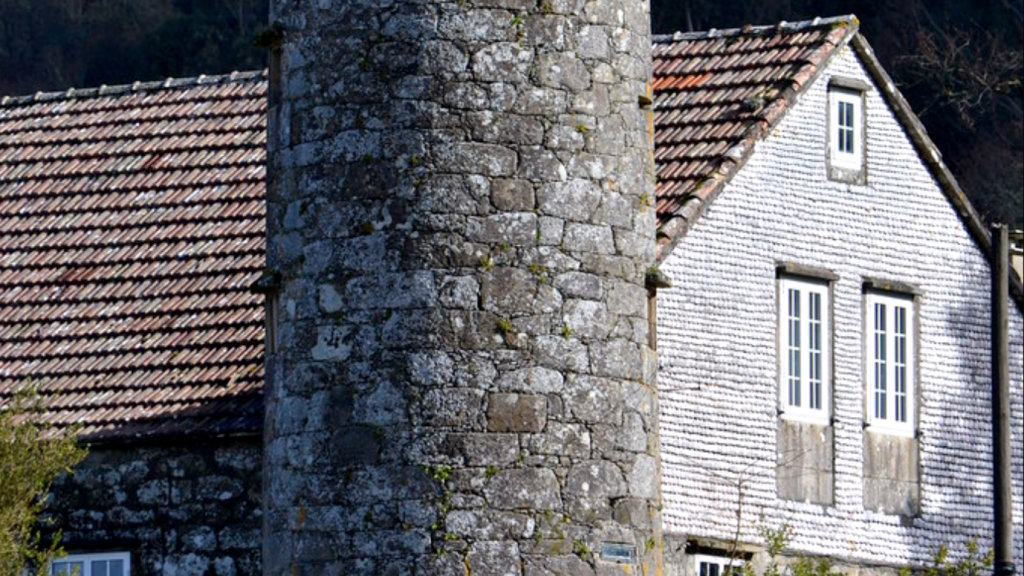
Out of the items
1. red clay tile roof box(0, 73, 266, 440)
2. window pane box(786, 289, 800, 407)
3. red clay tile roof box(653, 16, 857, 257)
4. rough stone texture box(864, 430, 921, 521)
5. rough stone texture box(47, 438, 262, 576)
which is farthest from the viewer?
rough stone texture box(864, 430, 921, 521)

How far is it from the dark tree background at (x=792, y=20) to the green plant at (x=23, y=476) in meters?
24.6

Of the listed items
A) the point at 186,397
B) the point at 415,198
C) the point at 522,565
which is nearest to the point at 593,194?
the point at 415,198

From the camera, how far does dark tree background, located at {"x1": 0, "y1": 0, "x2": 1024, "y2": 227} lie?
4809 cm

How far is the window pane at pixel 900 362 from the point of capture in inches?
1008

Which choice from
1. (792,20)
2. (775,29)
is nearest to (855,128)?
(775,29)

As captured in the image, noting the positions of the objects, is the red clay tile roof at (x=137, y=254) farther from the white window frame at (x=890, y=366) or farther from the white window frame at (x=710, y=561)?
the white window frame at (x=890, y=366)

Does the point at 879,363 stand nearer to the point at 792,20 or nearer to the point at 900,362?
the point at 900,362

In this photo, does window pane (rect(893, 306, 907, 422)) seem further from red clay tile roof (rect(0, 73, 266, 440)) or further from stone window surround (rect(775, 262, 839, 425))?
red clay tile roof (rect(0, 73, 266, 440))

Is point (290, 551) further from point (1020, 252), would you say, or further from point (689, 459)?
point (1020, 252)

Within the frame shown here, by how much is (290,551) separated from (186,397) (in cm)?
524

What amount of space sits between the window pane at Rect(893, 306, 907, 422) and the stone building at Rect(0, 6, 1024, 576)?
2 cm

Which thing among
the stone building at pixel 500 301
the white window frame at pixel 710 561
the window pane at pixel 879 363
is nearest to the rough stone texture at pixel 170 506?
the stone building at pixel 500 301

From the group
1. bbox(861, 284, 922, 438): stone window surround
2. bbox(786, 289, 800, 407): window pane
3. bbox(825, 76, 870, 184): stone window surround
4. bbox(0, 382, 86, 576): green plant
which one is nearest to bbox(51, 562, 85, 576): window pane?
bbox(0, 382, 86, 576): green plant

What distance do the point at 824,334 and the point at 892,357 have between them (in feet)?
2.91
